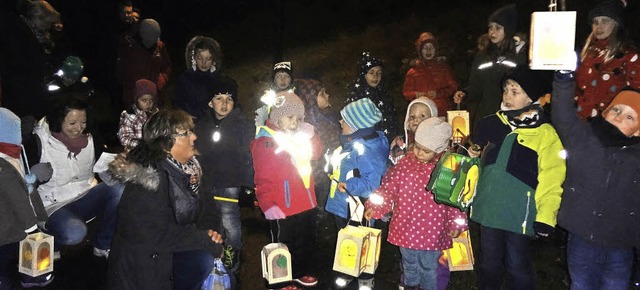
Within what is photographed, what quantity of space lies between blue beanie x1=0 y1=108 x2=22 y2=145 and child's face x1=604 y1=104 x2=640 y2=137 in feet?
14.5

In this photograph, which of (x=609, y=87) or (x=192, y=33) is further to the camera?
(x=192, y=33)

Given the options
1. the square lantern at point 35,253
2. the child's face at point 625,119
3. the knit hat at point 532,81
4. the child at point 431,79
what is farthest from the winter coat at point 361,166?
the square lantern at point 35,253

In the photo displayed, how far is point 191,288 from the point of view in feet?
13.9

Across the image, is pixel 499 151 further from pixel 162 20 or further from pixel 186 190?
pixel 162 20

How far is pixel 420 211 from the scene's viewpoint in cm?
440

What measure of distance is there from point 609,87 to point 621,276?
199 centimetres

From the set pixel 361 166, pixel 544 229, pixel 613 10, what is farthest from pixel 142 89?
pixel 613 10

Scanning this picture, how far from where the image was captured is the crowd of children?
3.87 metres

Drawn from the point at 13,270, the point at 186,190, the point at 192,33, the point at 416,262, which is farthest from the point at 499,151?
the point at 192,33

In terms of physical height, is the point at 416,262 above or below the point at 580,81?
below

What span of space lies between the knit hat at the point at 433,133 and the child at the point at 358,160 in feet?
2.01

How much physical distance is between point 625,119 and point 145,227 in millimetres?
3401

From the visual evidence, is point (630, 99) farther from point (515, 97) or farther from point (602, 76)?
point (602, 76)

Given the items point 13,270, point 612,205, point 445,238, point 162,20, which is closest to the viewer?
point 612,205
